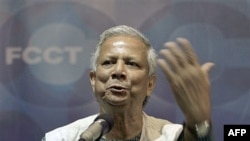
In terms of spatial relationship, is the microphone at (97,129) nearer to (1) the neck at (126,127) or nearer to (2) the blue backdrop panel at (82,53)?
(1) the neck at (126,127)

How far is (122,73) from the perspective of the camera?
1.34 meters

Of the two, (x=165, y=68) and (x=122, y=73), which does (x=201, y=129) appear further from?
(x=122, y=73)

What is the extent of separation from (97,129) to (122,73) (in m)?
0.33

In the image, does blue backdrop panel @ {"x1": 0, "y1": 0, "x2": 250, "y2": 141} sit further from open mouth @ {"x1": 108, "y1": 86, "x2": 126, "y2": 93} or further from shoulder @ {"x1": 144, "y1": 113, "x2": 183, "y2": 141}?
open mouth @ {"x1": 108, "y1": 86, "x2": 126, "y2": 93}

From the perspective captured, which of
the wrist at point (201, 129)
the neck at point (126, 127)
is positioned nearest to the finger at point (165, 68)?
the wrist at point (201, 129)

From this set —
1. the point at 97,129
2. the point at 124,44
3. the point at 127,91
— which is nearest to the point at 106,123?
the point at 97,129

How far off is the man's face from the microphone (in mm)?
230

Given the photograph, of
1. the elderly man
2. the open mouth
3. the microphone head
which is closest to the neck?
the elderly man

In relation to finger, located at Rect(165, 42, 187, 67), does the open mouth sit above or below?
below

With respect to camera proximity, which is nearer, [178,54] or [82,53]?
[178,54]

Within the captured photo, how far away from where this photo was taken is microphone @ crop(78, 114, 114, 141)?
100 centimetres

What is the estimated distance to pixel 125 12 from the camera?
1.88 metres

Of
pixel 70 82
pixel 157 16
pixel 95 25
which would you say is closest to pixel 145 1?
pixel 157 16

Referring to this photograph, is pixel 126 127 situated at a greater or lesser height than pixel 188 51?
lesser
